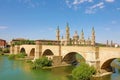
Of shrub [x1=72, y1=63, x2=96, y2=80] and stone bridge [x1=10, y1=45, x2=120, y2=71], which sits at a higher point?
stone bridge [x1=10, y1=45, x2=120, y2=71]

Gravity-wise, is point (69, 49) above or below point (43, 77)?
above

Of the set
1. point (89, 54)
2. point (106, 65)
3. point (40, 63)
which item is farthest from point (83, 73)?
point (40, 63)

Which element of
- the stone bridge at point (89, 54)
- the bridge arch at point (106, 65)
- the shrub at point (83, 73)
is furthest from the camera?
the bridge arch at point (106, 65)

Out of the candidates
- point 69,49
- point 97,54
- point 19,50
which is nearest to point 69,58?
point 69,49

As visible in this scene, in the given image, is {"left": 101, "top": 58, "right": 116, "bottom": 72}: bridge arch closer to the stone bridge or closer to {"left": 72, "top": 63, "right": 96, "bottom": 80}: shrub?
the stone bridge

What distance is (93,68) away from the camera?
2700 cm

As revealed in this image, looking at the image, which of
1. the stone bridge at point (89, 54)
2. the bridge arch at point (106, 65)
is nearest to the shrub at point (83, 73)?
the stone bridge at point (89, 54)

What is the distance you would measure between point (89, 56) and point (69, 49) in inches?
371

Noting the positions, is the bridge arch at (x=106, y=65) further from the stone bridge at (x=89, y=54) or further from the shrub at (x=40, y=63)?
the shrub at (x=40, y=63)

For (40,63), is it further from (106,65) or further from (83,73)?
(83,73)

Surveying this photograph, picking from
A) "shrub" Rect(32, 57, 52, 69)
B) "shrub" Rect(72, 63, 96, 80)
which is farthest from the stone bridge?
"shrub" Rect(72, 63, 96, 80)

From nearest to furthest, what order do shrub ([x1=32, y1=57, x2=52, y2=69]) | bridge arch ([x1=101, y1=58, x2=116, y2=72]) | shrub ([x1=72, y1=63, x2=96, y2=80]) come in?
shrub ([x1=72, y1=63, x2=96, y2=80]) → bridge arch ([x1=101, y1=58, x2=116, y2=72]) → shrub ([x1=32, y1=57, x2=52, y2=69])

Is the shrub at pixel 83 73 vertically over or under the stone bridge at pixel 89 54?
under

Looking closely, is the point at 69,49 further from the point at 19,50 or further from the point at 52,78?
the point at 19,50
